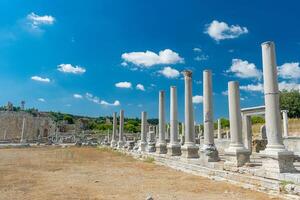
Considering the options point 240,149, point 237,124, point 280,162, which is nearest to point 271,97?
point 280,162

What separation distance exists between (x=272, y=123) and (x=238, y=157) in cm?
221

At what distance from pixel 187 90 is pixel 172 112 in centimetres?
330

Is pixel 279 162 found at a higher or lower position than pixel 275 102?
lower

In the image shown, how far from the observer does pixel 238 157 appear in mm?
12039

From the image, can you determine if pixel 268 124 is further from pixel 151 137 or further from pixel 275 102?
pixel 151 137

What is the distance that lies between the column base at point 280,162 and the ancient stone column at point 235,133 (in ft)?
6.77

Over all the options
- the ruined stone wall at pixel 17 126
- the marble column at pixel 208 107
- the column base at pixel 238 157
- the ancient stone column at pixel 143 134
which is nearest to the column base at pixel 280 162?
the column base at pixel 238 157

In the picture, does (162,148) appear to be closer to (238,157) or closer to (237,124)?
(237,124)

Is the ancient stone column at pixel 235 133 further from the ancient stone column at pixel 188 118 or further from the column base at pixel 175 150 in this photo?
the column base at pixel 175 150

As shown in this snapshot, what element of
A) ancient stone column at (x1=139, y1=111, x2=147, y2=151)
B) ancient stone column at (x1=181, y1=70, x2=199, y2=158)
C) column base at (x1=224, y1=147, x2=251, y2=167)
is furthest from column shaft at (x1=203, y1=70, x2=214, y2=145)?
ancient stone column at (x1=139, y1=111, x2=147, y2=151)

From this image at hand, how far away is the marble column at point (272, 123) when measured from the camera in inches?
383

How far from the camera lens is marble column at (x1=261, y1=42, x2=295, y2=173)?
9.72 metres

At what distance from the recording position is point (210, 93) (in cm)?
1600

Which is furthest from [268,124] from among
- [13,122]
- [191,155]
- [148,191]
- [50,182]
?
[13,122]
